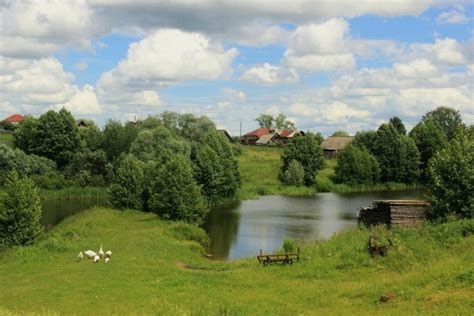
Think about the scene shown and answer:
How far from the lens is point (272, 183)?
99.5 metres

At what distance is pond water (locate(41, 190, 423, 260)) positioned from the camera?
4888cm

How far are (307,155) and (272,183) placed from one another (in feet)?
29.4

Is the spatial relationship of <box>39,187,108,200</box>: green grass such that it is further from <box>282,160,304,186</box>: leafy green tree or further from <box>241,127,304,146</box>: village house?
<box>241,127,304,146</box>: village house

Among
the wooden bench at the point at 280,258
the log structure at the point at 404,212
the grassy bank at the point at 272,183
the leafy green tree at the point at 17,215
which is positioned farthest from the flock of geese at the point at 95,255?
the grassy bank at the point at 272,183

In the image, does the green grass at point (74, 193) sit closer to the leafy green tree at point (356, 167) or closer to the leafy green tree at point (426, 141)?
the leafy green tree at point (356, 167)

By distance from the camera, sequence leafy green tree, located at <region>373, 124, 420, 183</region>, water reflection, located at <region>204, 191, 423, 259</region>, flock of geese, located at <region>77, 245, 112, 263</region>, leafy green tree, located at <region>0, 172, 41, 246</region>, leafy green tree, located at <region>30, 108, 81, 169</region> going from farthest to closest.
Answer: leafy green tree, located at <region>373, 124, 420, 183</region>
leafy green tree, located at <region>30, 108, 81, 169</region>
water reflection, located at <region>204, 191, 423, 259</region>
leafy green tree, located at <region>0, 172, 41, 246</region>
flock of geese, located at <region>77, 245, 112, 263</region>

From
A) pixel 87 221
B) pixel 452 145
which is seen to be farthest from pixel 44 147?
pixel 452 145

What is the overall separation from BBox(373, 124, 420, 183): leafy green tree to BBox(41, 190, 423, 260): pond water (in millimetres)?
13306

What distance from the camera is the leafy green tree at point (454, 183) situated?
34969 millimetres

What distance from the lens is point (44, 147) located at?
96.1m

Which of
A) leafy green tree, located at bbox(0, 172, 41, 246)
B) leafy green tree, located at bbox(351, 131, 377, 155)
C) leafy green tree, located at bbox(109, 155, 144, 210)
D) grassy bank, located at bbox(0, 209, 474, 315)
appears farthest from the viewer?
leafy green tree, located at bbox(351, 131, 377, 155)

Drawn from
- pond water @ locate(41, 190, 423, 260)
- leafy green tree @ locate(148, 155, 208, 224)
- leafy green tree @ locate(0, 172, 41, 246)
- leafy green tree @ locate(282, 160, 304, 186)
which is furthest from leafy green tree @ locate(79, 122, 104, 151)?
leafy green tree @ locate(0, 172, 41, 246)

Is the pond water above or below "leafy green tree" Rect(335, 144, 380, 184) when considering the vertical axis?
below

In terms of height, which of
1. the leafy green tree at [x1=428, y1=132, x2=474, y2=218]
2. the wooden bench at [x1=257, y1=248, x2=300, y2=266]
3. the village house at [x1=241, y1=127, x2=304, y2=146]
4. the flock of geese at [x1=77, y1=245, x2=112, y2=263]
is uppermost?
the village house at [x1=241, y1=127, x2=304, y2=146]
